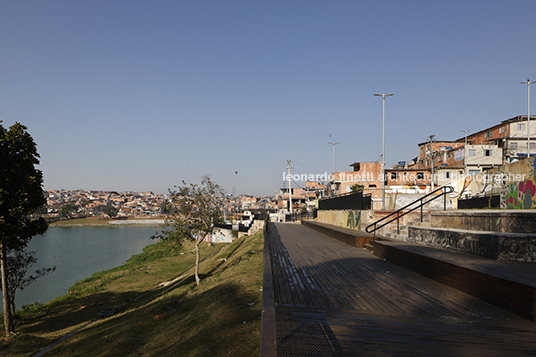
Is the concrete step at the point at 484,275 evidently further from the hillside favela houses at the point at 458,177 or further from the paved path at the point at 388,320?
the hillside favela houses at the point at 458,177

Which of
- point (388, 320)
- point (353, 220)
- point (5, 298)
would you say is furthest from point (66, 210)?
point (388, 320)

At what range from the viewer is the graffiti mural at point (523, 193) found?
1154 cm

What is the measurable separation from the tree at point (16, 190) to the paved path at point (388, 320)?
40.2 ft

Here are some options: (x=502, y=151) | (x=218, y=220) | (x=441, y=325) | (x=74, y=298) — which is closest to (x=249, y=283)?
(x=441, y=325)

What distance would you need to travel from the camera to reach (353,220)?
18766mm

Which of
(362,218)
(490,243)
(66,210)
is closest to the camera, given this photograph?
(490,243)

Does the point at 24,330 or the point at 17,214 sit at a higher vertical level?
the point at 17,214

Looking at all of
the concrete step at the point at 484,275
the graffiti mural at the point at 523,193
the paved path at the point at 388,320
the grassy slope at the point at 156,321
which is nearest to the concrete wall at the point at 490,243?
the concrete step at the point at 484,275

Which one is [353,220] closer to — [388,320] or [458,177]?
[388,320]

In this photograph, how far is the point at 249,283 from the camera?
942cm

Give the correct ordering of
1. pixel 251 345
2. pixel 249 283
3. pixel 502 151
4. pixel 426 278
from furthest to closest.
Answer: pixel 502 151 → pixel 249 283 → pixel 426 278 → pixel 251 345

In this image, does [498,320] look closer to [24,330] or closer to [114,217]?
[24,330]

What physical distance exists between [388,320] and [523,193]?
10604 millimetres

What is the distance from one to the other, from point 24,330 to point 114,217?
162770 millimetres
